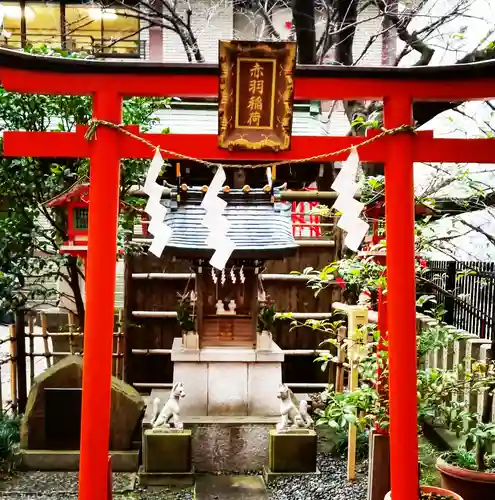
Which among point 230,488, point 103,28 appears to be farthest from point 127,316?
point 103,28

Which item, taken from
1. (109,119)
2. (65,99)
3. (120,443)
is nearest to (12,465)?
(120,443)

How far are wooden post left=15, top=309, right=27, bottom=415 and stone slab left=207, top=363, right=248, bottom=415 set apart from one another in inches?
104

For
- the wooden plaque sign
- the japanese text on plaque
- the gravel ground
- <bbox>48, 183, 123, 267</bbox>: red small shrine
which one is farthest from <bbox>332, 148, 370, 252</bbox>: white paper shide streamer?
the gravel ground

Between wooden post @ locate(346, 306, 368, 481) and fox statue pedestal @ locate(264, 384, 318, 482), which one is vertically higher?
wooden post @ locate(346, 306, 368, 481)

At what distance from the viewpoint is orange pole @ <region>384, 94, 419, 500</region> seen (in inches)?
155

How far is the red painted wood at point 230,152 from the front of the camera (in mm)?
3826

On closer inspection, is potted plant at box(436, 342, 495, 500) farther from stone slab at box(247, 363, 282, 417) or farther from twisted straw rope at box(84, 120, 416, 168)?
stone slab at box(247, 363, 282, 417)

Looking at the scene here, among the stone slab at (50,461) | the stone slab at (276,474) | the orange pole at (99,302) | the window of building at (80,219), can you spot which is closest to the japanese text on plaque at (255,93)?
the orange pole at (99,302)

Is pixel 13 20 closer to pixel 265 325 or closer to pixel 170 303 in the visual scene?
pixel 170 303

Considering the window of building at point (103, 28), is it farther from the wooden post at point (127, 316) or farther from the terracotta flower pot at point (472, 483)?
the terracotta flower pot at point (472, 483)

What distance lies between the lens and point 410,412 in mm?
3963

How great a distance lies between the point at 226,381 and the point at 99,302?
13.8 feet

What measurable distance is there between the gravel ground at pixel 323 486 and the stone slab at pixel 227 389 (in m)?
1.34

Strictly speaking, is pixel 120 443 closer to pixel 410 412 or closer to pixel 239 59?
pixel 410 412
